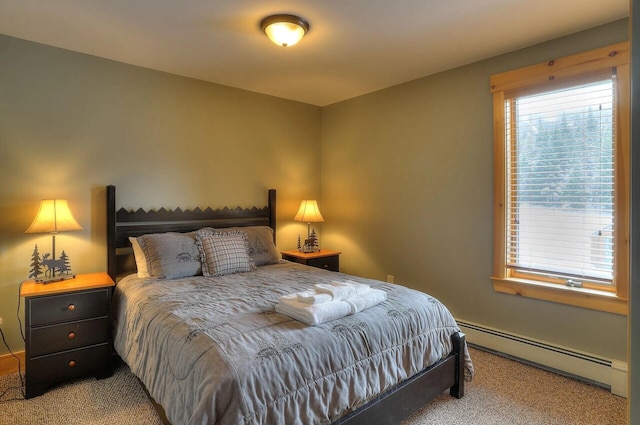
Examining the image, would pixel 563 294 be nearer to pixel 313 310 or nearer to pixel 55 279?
pixel 313 310

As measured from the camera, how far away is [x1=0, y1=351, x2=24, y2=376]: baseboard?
2635 mm

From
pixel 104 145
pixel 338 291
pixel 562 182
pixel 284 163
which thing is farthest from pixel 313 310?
pixel 284 163

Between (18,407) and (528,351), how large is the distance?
3.69m

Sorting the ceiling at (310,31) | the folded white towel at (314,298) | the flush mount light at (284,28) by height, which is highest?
the ceiling at (310,31)

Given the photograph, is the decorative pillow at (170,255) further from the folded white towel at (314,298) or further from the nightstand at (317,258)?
the folded white towel at (314,298)

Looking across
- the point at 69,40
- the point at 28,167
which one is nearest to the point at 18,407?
the point at 28,167

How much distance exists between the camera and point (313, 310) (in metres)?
1.79

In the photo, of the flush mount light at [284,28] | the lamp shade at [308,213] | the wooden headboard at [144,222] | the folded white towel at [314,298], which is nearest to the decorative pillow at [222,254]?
the wooden headboard at [144,222]

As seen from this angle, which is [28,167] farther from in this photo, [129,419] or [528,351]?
[528,351]

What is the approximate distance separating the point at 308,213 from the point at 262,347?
268cm

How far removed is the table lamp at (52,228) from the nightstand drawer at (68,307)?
0.29m

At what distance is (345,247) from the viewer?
443 cm

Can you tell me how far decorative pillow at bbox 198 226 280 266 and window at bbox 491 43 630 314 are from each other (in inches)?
82.5

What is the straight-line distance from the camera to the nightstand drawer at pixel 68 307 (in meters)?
2.33
